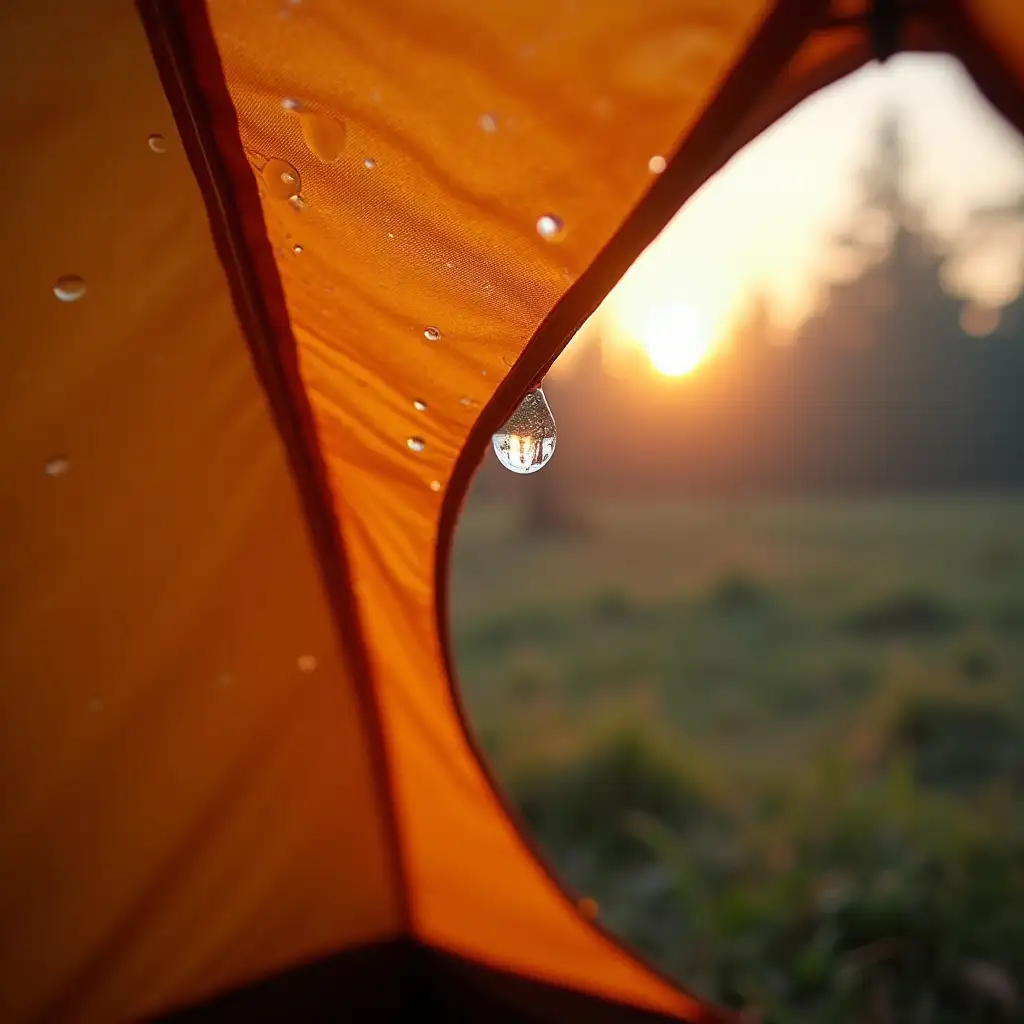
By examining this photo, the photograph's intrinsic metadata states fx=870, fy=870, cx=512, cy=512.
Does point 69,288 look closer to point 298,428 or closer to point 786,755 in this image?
point 298,428

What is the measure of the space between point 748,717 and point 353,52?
11.8ft

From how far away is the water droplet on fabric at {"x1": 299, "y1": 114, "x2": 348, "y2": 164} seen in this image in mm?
793

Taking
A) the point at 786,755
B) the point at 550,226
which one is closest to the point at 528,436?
the point at 550,226

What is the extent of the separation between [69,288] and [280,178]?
1.13 ft

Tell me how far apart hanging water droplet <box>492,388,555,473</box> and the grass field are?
1.42 meters

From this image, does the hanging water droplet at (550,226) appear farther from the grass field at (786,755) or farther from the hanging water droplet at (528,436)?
the grass field at (786,755)

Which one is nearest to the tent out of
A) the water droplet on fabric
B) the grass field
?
the water droplet on fabric

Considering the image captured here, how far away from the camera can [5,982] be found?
1238 mm

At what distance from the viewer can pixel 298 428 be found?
1165mm

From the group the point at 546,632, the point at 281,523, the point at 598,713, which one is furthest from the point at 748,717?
the point at 281,523

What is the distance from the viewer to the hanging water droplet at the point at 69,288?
3.38ft

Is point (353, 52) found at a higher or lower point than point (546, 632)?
higher

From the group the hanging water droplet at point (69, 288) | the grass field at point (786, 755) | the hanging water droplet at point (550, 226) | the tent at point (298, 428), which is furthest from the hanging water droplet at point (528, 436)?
the grass field at point (786, 755)

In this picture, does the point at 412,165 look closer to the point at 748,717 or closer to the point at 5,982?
the point at 5,982
